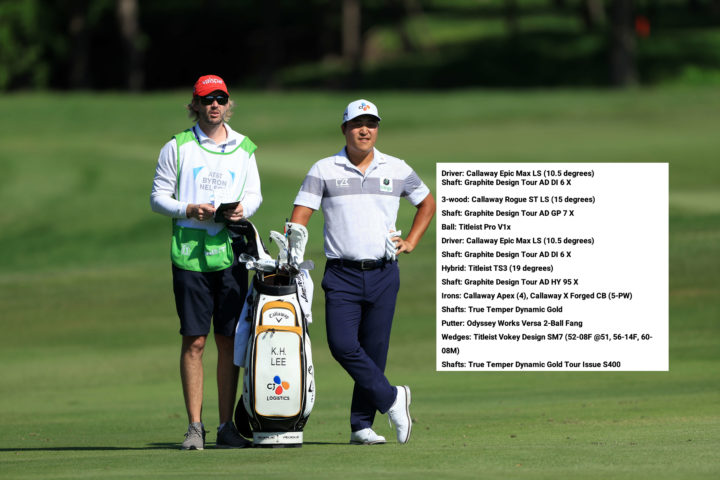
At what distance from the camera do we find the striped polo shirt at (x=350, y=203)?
23.7ft

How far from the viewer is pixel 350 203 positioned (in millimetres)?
7219

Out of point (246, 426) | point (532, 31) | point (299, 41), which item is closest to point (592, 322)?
point (246, 426)

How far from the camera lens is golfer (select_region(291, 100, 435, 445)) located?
7230 millimetres

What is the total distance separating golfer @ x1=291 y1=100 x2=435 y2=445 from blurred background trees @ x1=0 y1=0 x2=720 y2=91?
118ft

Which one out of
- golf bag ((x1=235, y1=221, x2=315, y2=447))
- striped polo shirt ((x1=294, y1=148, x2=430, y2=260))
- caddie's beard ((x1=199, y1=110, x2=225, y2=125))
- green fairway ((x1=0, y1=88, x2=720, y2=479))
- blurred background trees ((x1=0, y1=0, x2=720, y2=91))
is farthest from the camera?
blurred background trees ((x1=0, y1=0, x2=720, y2=91))

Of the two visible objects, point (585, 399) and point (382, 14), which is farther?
point (382, 14)

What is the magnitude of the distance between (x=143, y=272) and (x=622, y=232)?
8.44 metres

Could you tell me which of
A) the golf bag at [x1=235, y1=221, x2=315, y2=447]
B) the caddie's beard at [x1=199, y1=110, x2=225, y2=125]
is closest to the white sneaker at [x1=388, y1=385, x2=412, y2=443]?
the golf bag at [x1=235, y1=221, x2=315, y2=447]

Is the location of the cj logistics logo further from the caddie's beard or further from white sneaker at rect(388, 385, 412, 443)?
the caddie's beard

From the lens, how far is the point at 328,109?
33.4 meters

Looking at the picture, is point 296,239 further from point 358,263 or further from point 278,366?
point 278,366

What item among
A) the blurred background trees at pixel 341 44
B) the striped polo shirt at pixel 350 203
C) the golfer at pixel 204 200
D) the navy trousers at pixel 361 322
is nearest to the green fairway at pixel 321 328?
the navy trousers at pixel 361 322

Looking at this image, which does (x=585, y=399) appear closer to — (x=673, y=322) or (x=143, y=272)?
(x=673, y=322)

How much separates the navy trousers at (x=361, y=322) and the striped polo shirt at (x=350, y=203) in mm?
131
